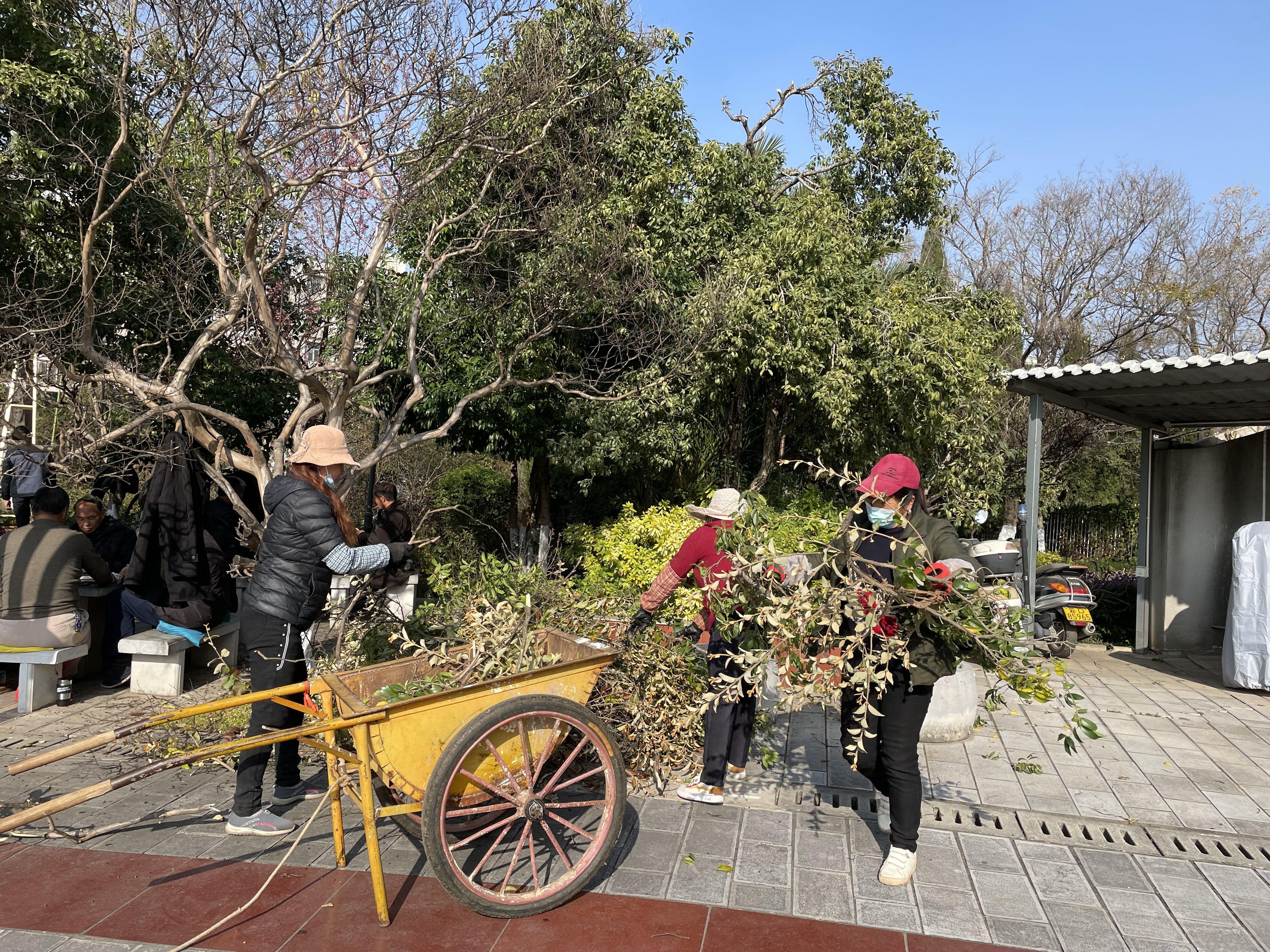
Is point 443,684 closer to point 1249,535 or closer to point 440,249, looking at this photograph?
Answer: point 440,249

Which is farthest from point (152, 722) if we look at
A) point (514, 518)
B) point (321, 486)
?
point (514, 518)

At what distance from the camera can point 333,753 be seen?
10.9 feet


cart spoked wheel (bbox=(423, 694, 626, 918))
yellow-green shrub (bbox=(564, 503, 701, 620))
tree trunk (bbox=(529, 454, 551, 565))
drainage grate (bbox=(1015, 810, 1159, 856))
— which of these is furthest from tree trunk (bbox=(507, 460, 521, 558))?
drainage grate (bbox=(1015, 810, 1159, 856))

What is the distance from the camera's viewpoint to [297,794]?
4613 millimetres

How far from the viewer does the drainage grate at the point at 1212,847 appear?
Answer: 4.20m

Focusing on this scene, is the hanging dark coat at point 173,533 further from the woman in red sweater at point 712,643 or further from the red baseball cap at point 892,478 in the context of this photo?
the red baseball cap at point 892,478

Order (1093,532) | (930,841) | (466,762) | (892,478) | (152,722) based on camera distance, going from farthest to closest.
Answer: (1093,532), (930,841), (892,478), (466,762), (152,722)

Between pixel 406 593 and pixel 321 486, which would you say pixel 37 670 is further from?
pixel 321 486

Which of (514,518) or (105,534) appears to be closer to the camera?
(105,534)

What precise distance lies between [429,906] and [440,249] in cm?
635

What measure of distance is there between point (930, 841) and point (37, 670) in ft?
19.8

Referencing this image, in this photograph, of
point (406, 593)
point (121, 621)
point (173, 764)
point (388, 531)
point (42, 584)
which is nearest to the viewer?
point (173, 764)

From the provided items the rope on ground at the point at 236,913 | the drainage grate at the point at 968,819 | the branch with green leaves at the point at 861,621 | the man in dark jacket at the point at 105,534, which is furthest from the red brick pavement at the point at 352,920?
the man in dark jacket at the point at 105,534

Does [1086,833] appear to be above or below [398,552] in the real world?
below
